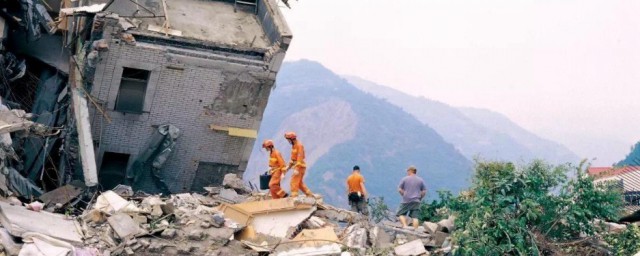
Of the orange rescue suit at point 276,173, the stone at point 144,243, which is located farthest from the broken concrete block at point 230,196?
the stone at point 144,243

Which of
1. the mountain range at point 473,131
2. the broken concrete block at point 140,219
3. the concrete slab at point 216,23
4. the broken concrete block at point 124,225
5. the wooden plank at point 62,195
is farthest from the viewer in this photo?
the mountain range at point 473,131

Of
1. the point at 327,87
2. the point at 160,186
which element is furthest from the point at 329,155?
the point at 160,186

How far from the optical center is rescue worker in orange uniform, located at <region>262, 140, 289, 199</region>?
14969 mm

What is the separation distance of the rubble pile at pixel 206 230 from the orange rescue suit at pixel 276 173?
32 centimetres

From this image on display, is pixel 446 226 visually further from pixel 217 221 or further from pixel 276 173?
pixel 217 221

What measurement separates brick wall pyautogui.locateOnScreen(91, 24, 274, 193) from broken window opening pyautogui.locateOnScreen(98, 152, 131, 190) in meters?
0.23

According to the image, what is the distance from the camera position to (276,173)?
14992 millimetres

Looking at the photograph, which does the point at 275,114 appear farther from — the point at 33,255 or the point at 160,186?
the point at 33,255

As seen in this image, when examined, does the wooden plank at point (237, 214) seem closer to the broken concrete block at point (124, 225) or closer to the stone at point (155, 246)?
the stone at point (155, 246)

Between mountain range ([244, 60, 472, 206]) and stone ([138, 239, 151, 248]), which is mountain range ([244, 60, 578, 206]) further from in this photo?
stone ([138, 239, 151, 248])

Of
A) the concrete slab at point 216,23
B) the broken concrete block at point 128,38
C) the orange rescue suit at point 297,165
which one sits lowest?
the orange rescue suit at point 297,165

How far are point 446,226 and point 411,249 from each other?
919mm

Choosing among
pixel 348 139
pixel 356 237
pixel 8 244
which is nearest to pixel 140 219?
pixel 8 244

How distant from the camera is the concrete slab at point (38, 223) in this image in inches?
463
